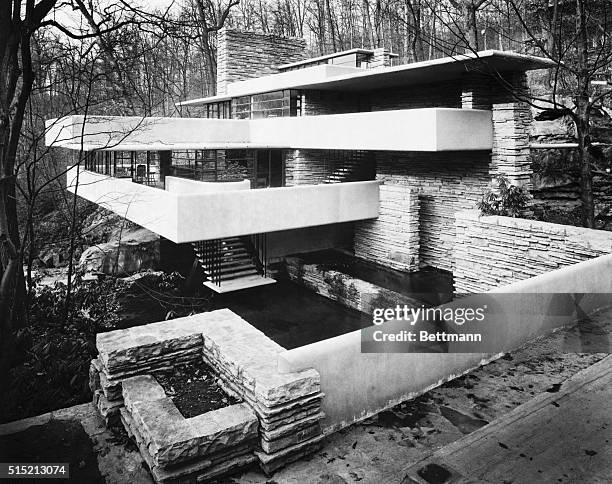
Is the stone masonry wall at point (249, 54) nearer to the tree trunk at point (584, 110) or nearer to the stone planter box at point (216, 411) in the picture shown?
the tree trunk at point (584, 110)

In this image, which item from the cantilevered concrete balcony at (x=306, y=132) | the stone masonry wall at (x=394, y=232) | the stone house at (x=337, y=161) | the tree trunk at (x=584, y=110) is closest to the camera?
the tree trunk at (x=584, y=110)

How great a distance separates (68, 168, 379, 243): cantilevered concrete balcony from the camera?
43.8 feet

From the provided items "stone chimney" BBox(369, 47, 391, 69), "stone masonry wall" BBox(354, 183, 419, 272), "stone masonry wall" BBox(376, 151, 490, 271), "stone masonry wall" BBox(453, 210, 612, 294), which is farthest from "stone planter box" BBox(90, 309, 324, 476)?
"stone chimney" BBox(369, 47, 391, 69)

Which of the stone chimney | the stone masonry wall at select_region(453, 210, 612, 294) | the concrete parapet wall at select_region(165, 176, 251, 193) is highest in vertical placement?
the stone chimney

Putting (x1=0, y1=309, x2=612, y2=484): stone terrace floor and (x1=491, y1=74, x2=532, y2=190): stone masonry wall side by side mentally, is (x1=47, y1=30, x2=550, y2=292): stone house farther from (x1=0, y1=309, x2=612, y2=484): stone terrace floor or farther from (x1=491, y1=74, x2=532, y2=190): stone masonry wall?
(x1=0, y1=309, x2=612, y2=484): stone terrace floor

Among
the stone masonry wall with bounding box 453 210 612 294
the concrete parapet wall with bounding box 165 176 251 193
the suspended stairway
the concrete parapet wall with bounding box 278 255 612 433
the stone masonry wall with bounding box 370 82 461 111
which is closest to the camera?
the concrete parapet wall with bounding box 278 255 612 433

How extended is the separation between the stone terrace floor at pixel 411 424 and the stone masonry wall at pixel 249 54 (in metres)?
20.3

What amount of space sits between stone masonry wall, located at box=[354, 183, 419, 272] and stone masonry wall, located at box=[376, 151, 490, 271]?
56cm

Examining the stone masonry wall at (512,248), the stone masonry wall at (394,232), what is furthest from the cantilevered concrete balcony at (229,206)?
the stone masonry wall at (512,248)

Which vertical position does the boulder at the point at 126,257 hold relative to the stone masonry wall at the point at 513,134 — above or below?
below

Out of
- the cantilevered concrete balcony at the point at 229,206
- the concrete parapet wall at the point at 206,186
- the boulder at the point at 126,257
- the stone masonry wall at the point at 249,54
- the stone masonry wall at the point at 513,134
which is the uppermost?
the stone masonry wall at the point at 249,54

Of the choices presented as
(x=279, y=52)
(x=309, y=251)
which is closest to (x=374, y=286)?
(x=309, y=251)

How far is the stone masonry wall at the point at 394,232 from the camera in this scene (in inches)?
621

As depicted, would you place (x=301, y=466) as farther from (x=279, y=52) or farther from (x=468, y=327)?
(x=279, y=52)
